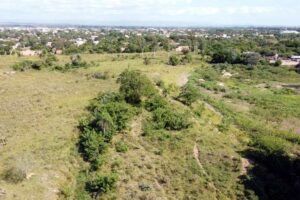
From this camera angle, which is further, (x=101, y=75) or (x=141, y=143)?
(x=101, y=75)

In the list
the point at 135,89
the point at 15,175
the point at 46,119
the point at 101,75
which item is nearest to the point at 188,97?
the point at 135,89

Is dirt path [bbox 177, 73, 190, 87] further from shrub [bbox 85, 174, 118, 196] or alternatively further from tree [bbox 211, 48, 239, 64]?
shrub [bbox 85, 174, 118, 196]

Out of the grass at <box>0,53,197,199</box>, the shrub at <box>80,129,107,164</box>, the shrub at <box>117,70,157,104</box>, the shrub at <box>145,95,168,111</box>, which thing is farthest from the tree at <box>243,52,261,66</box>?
the shrub at <box>80,129,107,164</box>

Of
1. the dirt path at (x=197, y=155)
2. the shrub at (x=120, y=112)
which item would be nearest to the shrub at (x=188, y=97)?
the shrub at (x=120, y=112)

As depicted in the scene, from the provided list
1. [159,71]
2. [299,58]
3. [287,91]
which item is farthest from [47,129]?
[299,58]

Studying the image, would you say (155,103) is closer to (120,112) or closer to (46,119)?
(120,112)

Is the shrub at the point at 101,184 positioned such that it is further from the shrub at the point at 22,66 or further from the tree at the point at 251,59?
the tree at the point at 251,59

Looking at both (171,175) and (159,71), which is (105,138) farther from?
(159,71)

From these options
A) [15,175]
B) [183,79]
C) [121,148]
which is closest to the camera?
[15,175]
